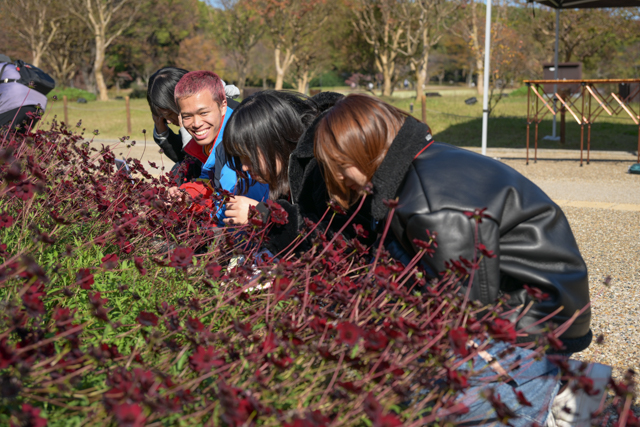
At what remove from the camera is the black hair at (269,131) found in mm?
2680

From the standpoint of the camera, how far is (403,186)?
6.68 feet

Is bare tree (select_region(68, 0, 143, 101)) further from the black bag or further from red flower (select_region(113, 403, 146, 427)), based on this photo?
red flower (select_region(113, 403, 146, 427))

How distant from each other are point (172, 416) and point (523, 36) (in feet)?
128

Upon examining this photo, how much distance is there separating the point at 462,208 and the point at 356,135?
0.48 m

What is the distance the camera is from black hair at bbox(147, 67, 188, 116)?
3834 millimetres

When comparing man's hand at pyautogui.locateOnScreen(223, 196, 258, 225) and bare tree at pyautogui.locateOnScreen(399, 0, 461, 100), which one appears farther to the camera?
bare tree at pyautogui.locateOnScreen(399, 0, 461, 100)

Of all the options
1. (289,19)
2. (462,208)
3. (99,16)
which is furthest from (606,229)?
(99,16)

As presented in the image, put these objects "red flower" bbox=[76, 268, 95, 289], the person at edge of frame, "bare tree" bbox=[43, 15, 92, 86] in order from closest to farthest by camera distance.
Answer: "red flower" bbox=[76, 268, 95, 289] → the person at edge of frame → "bare tree" bbox=[43, 15, 92, 86]

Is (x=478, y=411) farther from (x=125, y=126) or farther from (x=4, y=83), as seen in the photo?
(x=125, y=126)

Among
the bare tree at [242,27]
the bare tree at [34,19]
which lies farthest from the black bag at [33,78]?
the bare tree at [34,19]

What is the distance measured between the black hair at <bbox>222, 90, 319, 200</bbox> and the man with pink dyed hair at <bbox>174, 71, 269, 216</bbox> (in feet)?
1.03

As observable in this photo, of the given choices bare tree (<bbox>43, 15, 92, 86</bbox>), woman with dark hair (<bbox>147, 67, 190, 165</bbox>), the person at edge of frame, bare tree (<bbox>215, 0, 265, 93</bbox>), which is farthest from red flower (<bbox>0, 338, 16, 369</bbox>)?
bare tree (<bbox>43, 15, 92, 86</bbox>)

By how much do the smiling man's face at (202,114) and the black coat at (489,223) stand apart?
5.28ft

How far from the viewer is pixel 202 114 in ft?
11.0
